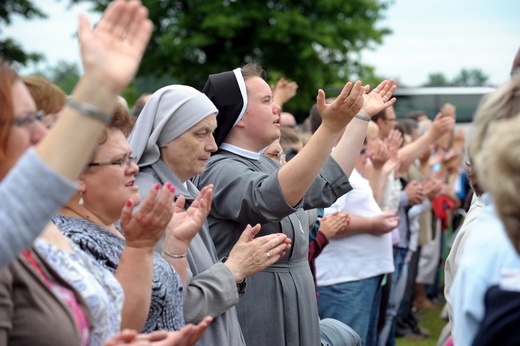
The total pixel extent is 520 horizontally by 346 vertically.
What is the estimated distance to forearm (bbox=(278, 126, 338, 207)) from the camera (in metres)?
3.50

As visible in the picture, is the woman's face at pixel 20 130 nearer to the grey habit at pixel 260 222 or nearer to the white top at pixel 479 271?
the white top at pixel 479 271

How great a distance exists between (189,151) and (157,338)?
4.51 feet

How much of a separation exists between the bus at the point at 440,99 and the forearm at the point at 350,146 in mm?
21943

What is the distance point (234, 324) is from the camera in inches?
137

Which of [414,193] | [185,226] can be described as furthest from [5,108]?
[414,193]

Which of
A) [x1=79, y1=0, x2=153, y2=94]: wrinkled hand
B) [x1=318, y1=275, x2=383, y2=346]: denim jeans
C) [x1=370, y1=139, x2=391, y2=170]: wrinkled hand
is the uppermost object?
[x1=79, y1=0, x2=153, y2=94]: wrinkled hand

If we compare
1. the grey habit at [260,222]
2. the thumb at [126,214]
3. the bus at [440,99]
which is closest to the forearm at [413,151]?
the grey habit at [260,222]

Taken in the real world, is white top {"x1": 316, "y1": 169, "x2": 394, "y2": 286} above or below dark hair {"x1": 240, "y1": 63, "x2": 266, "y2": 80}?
below

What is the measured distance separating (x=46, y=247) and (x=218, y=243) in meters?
1.78

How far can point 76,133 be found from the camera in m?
1.89

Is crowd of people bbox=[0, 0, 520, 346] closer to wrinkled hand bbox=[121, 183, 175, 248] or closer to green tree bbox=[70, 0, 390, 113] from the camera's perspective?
wrinkled hand bbox=[121, 183, 175, 248]

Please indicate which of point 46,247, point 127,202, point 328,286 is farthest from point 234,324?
point 328,286

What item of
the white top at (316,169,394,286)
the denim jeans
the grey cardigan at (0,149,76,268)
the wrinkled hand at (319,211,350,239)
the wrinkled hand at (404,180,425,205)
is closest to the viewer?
the grey cardigan at (0,149,76,268)

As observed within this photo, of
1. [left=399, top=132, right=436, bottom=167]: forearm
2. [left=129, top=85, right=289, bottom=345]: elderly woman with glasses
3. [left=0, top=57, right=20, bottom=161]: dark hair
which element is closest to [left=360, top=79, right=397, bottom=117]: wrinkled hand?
[left=129, top=85, right=289, bottom=345]: elderly woman with glasses
